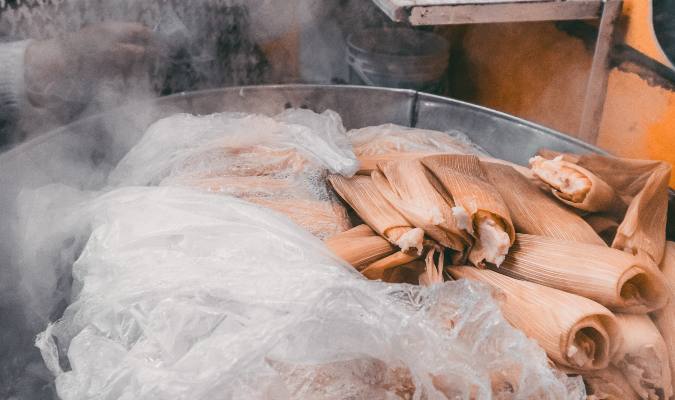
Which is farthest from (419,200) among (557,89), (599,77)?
(557,89)

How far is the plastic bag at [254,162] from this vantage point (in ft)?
4.87

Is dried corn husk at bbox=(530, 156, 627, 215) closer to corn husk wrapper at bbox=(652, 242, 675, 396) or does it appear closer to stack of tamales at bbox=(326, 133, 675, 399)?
stack of tamales at bbox=(326, 133, 675, 399)

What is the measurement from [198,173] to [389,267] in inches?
26.1

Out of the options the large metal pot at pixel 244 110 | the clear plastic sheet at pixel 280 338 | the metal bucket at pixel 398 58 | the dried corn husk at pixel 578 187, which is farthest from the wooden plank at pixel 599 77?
the clear plastic sheet at pixel 280 338

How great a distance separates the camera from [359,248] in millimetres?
1243

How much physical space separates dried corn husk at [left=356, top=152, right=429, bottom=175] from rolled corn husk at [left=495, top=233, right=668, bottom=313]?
462mm

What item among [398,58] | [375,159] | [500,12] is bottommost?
[375,159]

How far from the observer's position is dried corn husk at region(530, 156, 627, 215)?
4.52 feet

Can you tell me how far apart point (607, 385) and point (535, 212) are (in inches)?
19.3

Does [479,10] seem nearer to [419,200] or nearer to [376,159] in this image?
[376,159]

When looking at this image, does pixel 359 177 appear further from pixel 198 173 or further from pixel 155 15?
pixel 155 15

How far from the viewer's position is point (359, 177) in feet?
5.20

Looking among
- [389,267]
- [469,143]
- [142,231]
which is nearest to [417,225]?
[389,267]

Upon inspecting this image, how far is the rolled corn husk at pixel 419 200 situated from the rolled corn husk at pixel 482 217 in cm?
3
